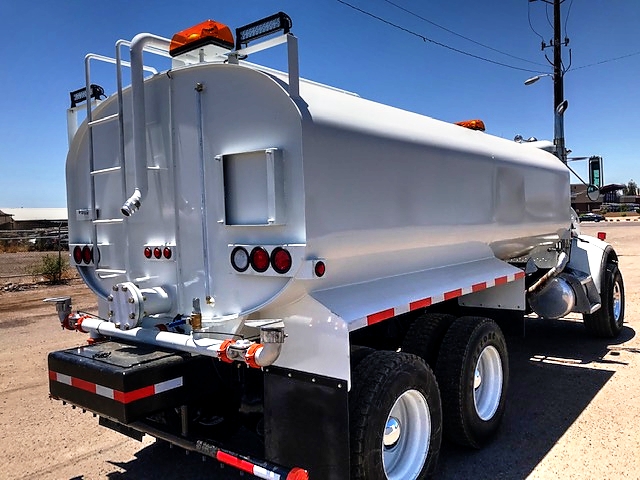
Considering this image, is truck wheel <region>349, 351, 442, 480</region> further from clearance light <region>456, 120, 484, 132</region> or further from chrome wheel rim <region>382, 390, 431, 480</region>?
clearance light <region>456, 120, 484, 132</region>

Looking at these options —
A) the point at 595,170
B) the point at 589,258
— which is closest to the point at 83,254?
the point at 589,258

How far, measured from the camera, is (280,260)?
10.2 ft

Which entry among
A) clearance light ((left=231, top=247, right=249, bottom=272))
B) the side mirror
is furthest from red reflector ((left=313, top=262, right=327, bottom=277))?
the side mirror

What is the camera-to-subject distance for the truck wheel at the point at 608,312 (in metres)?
7.64

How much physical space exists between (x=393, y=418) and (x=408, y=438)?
0.31 m

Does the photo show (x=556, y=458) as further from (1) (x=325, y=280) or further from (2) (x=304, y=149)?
(2) (x=304, y=149)

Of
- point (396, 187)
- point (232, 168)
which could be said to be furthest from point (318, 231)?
point (396, 187)

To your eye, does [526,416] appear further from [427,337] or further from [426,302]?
[426,302]

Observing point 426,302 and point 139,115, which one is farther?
point 426,302

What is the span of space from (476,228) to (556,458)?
1.95 m

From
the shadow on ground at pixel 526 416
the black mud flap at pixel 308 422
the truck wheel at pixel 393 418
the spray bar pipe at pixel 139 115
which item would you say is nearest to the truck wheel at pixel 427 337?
the truck wheel at pixel 393 418

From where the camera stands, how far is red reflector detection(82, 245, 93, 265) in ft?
14.2

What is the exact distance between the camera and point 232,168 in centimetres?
333

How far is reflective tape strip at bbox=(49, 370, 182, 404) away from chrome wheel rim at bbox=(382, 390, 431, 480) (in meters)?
1.39
